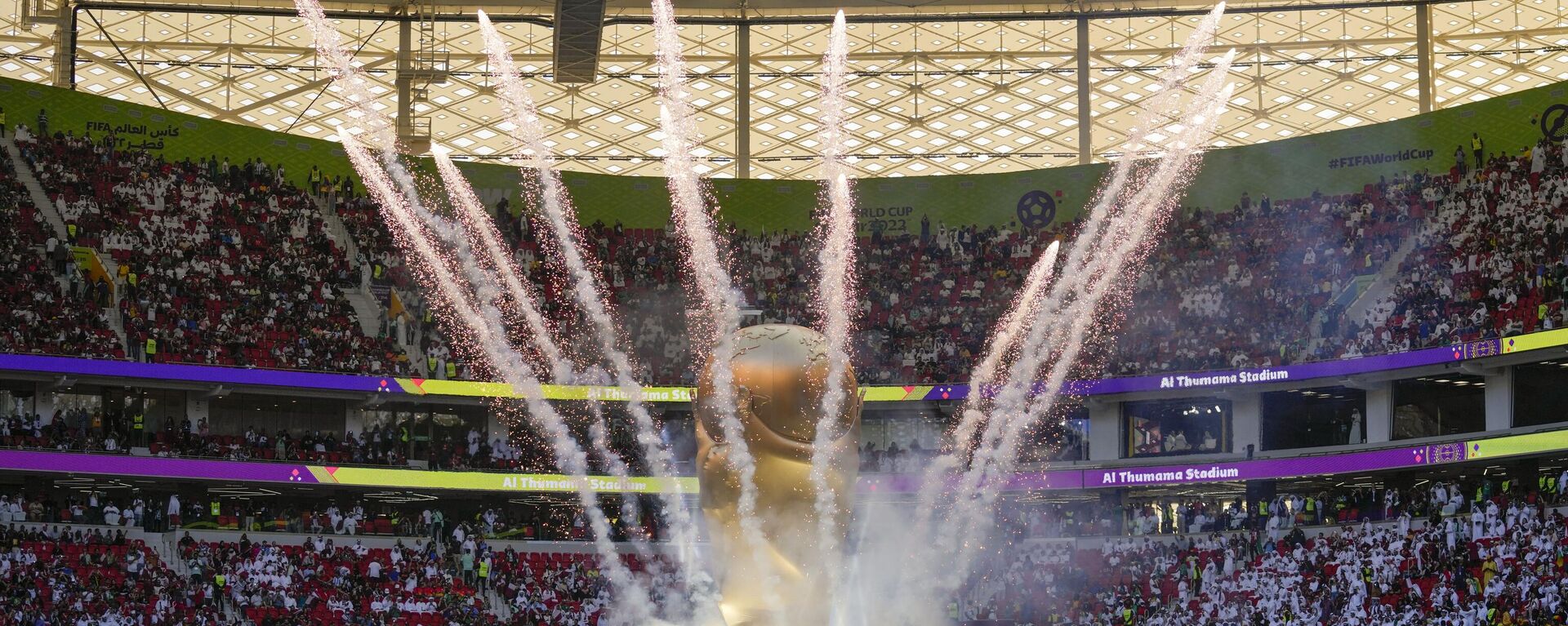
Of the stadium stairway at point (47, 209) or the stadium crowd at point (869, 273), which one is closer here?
the stadium crowd at point (869, 273)

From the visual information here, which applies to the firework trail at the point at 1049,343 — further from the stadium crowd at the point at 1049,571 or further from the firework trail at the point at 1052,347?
the stadium crowd at the point at 1049,571

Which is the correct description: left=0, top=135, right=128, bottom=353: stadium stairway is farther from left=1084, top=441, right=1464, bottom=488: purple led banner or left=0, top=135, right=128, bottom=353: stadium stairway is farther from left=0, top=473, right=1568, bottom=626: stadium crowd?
left=1084, top=441, right=1464, bottom=488: purple led banner

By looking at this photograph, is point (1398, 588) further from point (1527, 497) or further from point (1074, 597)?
point (1074, 597)

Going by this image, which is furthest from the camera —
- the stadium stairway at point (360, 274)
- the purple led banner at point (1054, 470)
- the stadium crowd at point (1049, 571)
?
the stadium stairway at point (360, 274)

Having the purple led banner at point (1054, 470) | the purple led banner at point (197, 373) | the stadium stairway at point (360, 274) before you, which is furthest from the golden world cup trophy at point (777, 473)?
the stadium stairway at point (360, 274)

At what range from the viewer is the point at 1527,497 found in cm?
4978

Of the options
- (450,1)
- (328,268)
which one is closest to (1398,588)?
(328,268)

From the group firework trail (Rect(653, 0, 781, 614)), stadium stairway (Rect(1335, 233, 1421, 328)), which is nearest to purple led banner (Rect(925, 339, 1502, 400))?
stadium stairway (Rect(1335, 233, 1421, 328))

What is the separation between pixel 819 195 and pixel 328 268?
65.0 feet

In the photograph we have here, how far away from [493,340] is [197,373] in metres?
10.5

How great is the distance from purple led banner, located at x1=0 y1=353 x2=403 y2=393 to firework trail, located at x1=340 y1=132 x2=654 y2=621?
189 inches

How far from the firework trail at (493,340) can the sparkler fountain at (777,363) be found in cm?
10

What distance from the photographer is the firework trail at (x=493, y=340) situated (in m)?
58.2

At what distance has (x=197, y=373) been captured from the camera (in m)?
56.4
